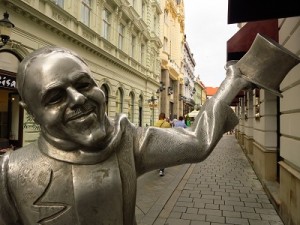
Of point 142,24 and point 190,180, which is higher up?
point 142,24

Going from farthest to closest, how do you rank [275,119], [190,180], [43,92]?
[190,180], [275,119], [43,92]

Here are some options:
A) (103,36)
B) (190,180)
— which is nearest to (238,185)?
(190,180)

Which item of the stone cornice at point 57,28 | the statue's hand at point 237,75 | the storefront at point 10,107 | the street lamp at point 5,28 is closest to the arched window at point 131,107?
the stone cornice at point 57,28

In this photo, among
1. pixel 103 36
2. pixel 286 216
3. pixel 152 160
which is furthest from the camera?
pixel 103 36

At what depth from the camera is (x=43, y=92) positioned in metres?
0.89

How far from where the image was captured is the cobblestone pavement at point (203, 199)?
5359 mm

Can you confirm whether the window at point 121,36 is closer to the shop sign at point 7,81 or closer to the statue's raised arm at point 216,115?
the shop sign at point 7,81

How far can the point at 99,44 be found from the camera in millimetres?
16391

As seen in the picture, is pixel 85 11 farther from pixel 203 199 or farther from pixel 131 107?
pixel 203 199

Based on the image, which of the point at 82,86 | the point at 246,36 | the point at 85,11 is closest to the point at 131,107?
the point at 85,11

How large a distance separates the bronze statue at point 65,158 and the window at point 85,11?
14646 mm

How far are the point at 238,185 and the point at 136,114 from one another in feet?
52.0

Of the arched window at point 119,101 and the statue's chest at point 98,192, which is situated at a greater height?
the arched window at point 119,101

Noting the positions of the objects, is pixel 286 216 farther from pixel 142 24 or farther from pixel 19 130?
pixel 142 24
